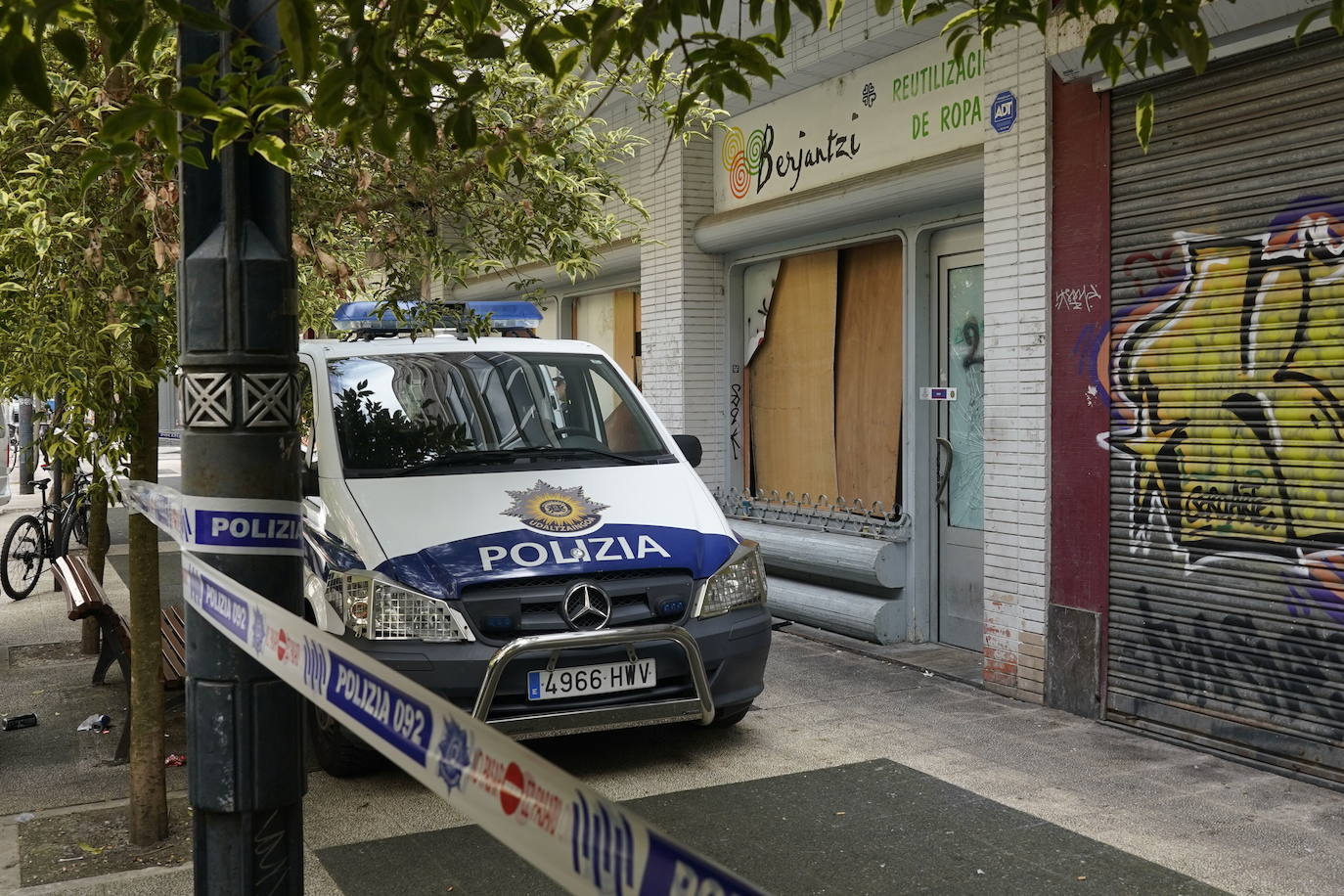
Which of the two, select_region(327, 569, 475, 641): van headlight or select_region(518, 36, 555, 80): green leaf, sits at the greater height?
select_region(518, 36, 555, 80): green leaf

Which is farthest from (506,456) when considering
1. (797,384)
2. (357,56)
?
(797,384)

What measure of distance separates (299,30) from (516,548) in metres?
3.74

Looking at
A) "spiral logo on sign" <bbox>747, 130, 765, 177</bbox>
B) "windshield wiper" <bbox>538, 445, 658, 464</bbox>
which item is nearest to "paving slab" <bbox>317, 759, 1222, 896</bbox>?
"windshield wiper" <bbox>538, 445, 658, 464</bbox>

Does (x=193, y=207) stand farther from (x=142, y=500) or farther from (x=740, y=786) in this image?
(x=740, y=786)

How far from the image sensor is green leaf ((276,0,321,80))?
237 cm

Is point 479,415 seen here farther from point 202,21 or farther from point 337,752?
point 202,21

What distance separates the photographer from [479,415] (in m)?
6.86

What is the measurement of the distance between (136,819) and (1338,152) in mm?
5809

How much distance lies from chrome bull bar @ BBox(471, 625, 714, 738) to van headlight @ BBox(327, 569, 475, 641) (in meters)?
0.23

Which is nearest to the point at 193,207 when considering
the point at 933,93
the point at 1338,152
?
the point at 1338,152

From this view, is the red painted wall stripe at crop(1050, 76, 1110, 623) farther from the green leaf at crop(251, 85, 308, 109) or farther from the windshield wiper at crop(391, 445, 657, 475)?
the green leaf at crop(251, 85, 308, 109)

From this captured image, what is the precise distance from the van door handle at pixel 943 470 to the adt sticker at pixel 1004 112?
2420 millimetres

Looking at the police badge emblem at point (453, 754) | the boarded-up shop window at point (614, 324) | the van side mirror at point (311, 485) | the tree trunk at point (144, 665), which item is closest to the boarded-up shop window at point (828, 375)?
the boarded-up shop window at point (614, 324)

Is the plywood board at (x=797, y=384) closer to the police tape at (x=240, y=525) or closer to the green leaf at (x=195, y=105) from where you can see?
the police tape at (x=240, y=525)
